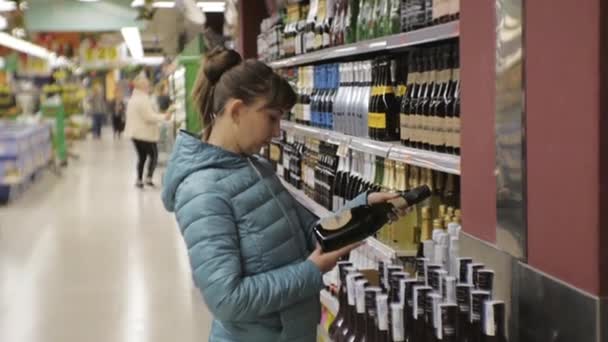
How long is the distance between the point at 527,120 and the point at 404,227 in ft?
5.73

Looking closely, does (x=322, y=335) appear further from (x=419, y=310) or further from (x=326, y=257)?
(x=419, y=310)

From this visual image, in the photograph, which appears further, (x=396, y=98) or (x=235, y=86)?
(x=396, y=98)

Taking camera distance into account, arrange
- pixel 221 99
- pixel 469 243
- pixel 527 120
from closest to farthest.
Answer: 1. pixel 527 120
2. pixel 469 243
3. pixel 221 99

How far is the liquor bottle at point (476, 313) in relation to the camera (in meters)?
1.96

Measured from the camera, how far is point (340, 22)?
500 cm

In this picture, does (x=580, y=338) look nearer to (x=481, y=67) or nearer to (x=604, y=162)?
(x=604, y=162)

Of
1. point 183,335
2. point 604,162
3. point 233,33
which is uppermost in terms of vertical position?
point 233,33

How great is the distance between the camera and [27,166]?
1463 cm

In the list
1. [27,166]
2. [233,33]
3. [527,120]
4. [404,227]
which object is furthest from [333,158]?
[27,166]

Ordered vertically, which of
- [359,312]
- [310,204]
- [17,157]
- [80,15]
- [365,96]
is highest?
[80,15]

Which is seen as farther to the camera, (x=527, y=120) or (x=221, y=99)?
(x=221, y=99)

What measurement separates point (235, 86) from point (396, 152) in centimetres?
116

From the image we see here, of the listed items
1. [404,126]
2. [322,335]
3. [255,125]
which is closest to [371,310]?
A: [255,125]

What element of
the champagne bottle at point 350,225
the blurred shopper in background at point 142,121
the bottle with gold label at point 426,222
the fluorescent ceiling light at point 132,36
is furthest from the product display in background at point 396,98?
the fluorescent ceiling light at point 132,36
